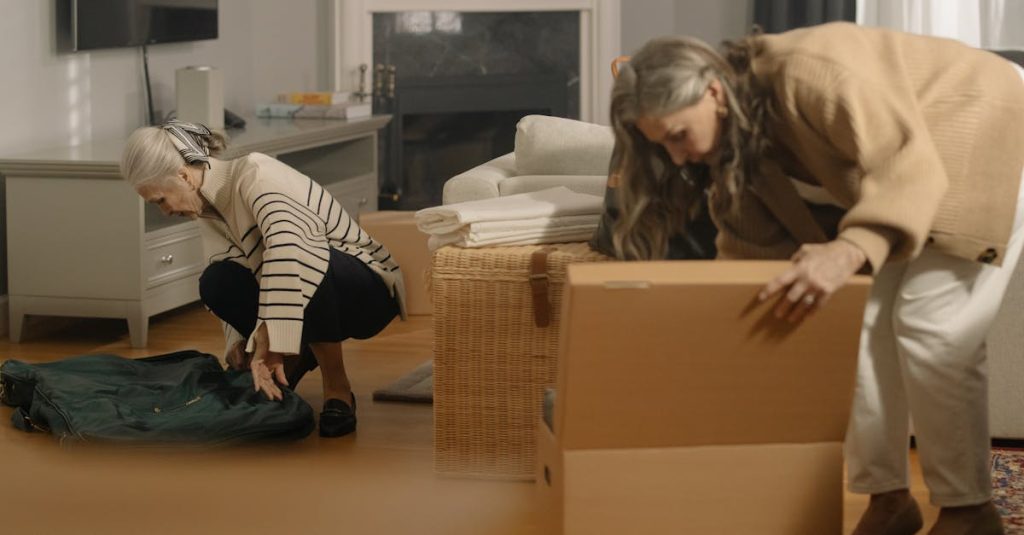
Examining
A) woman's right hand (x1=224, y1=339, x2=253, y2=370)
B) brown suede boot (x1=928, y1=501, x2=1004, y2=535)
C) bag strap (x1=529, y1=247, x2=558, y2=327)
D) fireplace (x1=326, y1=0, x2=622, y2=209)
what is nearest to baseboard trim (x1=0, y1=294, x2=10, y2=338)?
woman's right hand (x1=224, y1=339, x2=253, y2=370)

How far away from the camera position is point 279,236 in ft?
9.32

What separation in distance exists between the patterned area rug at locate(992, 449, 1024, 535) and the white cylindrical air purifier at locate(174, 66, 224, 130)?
293cm

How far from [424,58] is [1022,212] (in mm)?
4301

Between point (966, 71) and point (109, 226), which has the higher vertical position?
point (966, 71)

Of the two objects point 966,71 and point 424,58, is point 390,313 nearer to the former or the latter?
point 966,71

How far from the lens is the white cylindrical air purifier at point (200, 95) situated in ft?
15.3

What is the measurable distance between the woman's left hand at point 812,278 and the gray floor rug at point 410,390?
1.74 m

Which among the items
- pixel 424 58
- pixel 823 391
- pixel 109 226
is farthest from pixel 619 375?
pixel 424 58

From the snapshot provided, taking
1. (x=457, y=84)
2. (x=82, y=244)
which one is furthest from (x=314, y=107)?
(x=82, y=244)

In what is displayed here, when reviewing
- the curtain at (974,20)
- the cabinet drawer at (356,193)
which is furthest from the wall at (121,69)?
the curtain at (974,20)

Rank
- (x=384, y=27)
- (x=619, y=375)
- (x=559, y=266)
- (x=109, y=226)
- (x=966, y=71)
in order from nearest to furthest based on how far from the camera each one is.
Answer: (x=619, y=375) → (x=966, y=71) → (x=559, y=266) → (x=109, y=226) → (x=384, y=27)

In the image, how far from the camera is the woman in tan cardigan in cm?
174

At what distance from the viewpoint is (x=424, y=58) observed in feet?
19.9

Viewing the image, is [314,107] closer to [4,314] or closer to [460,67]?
[460,67]
